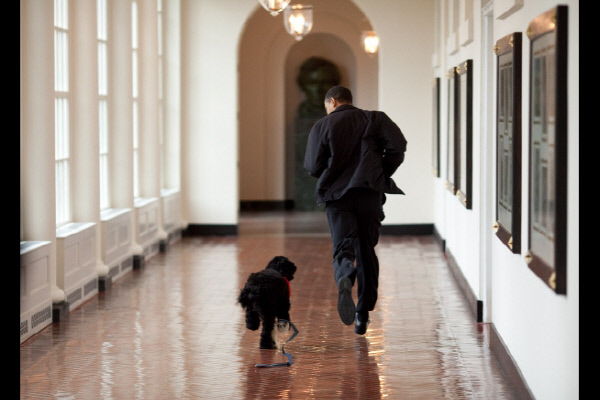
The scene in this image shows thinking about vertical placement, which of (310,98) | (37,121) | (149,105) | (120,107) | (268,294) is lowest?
(268,294)

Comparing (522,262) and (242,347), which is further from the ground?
(522,262)

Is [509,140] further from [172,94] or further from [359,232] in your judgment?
[172,94]

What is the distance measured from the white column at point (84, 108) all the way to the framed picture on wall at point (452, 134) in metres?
3.66

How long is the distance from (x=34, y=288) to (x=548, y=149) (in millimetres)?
4508

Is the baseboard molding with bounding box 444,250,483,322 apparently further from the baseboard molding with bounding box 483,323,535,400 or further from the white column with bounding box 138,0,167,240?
the white column with bounding box 138,0,167,240

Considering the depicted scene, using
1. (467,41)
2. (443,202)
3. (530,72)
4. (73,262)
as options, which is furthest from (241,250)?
(530,72)

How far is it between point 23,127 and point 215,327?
223 centimetres

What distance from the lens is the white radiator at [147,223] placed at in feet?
35.9

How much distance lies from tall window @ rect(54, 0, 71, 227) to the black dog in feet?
→ 10.1

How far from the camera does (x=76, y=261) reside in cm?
818

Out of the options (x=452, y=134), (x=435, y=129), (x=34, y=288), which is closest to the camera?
(x=34, y=288)

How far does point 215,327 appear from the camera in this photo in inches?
284

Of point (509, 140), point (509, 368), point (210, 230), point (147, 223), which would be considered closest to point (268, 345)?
point (509, 368)

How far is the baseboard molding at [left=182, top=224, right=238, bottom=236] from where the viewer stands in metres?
13.9
